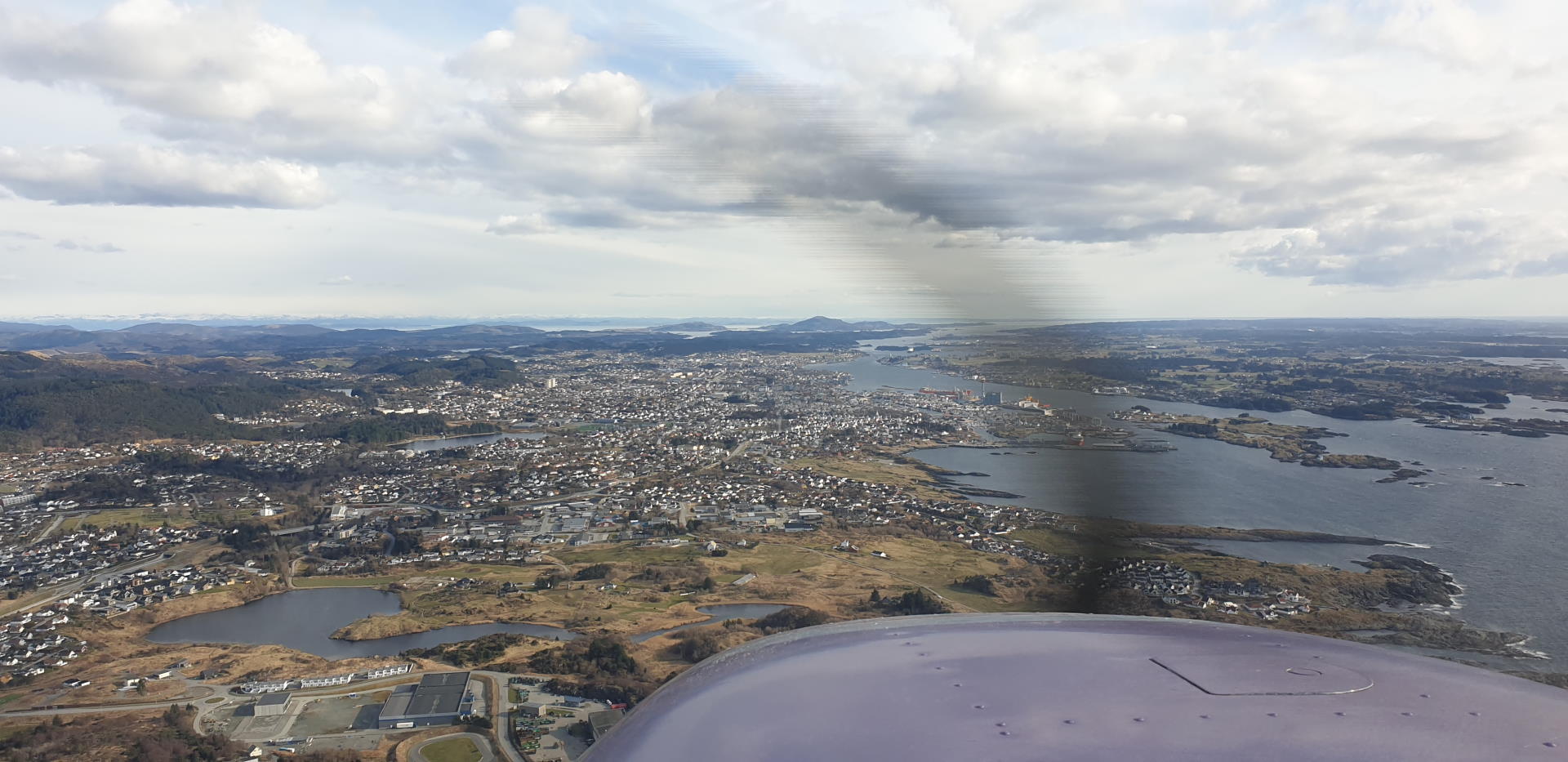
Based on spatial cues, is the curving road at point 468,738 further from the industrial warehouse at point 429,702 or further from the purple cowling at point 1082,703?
the purple cowling at point 1082,703

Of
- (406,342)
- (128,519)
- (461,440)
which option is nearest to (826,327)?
(406,342)

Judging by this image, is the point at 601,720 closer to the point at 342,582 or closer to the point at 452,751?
the point at 452,751

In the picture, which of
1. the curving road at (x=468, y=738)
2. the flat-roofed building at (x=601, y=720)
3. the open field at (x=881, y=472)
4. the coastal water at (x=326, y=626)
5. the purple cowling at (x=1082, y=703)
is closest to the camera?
the purple cowling at (x=1082, y=703)

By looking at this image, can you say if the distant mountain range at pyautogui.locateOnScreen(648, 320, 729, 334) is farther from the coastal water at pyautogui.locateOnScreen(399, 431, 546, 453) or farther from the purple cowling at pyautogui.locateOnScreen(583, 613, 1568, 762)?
the purple cowling at pyautogui.locateOnScreen(583, 613, 1568, 762)

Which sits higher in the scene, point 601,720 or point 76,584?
point 601,720

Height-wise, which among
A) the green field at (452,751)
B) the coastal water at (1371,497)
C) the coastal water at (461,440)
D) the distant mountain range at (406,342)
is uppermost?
the distant mountain range at (406,342)

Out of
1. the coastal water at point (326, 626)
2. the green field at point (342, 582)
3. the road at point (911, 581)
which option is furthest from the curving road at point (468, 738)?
the green field at point (342, 582)

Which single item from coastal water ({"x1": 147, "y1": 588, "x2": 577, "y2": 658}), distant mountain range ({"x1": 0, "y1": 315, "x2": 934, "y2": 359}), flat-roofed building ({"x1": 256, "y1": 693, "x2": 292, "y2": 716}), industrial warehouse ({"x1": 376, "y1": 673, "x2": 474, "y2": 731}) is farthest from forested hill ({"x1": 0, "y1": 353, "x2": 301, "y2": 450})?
distant mountain range ({"x1": 0, "y1": 315, "x2": 934, "y2": 359})
